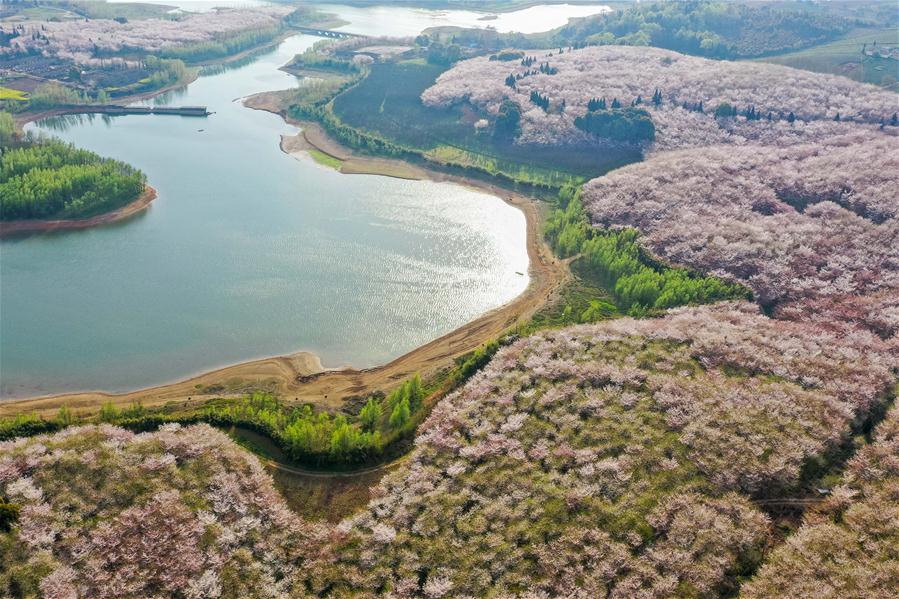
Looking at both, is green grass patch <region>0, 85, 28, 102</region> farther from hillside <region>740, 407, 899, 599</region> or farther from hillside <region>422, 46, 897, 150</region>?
hillside <region>740, 407, 899, 599</region>

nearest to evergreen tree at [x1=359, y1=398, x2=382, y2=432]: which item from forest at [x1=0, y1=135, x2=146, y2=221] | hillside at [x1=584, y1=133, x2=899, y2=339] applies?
hillside at [x1=584, y1=133, x2=899, y2=339]

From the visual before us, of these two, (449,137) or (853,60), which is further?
(853,60)

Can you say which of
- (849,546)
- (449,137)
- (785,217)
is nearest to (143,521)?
(849,546)

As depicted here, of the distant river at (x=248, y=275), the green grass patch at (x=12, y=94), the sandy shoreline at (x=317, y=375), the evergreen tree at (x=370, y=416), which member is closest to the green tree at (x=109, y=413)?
the sandy shoreline at (x=317, y=375)

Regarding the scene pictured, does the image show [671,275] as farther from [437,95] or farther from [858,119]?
[437,95]

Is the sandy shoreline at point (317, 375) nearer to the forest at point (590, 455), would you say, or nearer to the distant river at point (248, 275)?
the distant river at point (248, 275)

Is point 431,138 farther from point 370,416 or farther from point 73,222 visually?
point 370,416

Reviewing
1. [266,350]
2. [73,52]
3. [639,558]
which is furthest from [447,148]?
[73,52]
